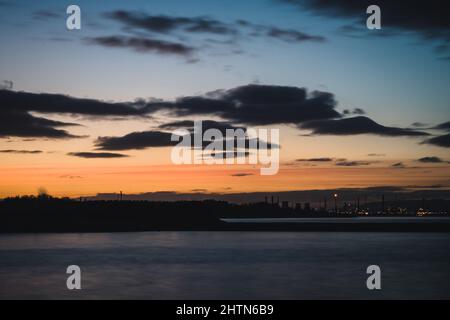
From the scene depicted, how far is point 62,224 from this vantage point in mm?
196250

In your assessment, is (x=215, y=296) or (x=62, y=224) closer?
(x=215, y=296)

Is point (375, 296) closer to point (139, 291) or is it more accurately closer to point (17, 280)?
point (139, 291)

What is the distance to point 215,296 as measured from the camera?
35.1m

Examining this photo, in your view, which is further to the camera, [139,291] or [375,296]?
[139,291]

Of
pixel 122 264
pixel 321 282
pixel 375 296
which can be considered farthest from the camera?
pixel 122 264

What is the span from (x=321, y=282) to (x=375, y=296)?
7.72 metres

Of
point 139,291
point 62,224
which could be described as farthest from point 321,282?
point 62,224
